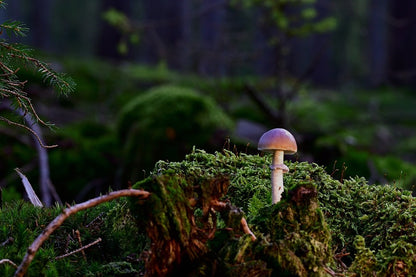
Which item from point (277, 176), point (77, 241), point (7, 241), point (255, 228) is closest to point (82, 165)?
point (77, 241)

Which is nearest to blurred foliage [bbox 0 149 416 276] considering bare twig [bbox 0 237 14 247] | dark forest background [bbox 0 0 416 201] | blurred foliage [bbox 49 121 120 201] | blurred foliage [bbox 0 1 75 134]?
bare twig [bbox 0 237 14 247]

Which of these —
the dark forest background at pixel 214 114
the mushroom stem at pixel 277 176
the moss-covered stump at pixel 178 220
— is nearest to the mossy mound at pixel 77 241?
the moss-covered stump at pixel 178 220

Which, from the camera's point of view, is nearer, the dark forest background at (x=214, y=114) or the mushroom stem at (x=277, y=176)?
the mushroom stem at (x=277, y=176)

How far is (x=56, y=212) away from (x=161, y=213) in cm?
105

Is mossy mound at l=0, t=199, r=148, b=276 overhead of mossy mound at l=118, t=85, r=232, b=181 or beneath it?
beneath

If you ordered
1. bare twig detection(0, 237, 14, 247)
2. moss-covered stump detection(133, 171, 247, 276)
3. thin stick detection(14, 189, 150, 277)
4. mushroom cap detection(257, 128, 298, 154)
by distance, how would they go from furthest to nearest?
mushroom cap detection(257, 128, 298, 154)
bare twig detection(0, 237, 14, 247)
moss-covered stump detection(133, 171, 247, 276)
thin stick detection(14, 189, 150, 277)

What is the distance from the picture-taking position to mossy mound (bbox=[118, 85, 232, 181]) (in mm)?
6559

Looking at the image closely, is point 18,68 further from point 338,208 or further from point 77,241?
point 338,208

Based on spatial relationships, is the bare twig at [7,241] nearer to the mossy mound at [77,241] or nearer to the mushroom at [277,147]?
the mossy mound at [77,241]

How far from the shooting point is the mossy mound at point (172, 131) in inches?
258

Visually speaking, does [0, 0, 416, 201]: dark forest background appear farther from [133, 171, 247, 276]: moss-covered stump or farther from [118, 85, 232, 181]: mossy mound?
[133, 171, 247, 276]: moss-covered stump

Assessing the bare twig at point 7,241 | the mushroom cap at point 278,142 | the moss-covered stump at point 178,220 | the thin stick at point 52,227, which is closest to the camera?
the thin stick at point 52,227

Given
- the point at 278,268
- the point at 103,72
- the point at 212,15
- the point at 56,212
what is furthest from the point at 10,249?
the point at 212,15

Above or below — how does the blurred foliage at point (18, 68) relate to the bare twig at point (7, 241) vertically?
above
